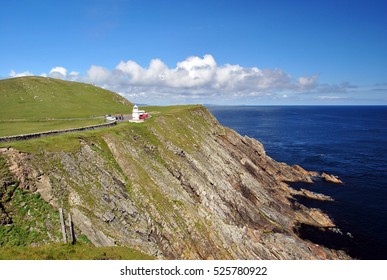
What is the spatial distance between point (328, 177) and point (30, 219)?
243 ft

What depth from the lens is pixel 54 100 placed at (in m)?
85.8

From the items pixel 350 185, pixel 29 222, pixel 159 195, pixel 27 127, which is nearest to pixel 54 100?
pixel 27 127

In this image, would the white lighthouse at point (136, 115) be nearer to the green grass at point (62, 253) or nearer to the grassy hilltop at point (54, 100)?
the grassy hilltop at point (54, 100)

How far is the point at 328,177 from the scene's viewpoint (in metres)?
77.4

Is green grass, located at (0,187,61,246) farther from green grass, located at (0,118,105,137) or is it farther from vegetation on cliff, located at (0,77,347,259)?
green grass, located at (0,118,105,137)

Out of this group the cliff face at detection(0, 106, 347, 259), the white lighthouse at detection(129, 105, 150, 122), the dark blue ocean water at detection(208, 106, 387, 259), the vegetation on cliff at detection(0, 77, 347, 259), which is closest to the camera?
the vegetation on cliff at detection(0, 77, 347, 259)

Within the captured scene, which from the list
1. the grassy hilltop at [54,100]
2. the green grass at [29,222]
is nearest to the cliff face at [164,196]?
the green grass at [29,222]

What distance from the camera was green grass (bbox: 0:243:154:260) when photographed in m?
17.6

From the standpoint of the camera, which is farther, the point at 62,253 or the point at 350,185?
the point at 350,185

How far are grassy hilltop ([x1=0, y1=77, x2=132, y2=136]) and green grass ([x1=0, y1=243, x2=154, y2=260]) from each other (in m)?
45.7

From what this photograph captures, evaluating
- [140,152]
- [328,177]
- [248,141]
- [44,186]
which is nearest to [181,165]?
[140,152]

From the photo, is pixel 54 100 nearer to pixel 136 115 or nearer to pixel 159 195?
pixel 136 115

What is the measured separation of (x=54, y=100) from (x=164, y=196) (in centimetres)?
6569

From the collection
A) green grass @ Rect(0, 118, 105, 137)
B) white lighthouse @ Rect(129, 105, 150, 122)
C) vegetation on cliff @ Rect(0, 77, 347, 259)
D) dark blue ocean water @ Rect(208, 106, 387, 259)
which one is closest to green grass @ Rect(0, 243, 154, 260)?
vegetation on cliff @ Rect(0, 77, 347, 259)
